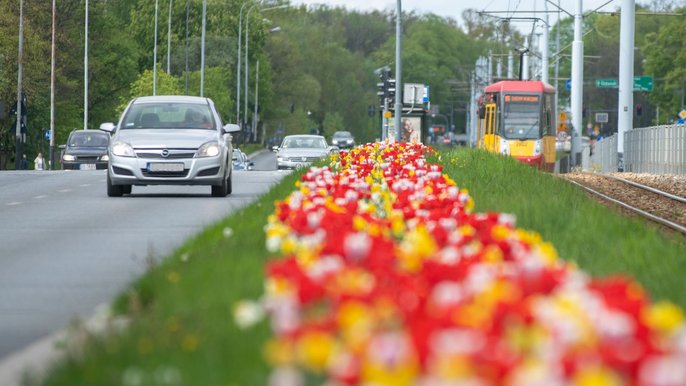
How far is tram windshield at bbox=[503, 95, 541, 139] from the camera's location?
188 ft

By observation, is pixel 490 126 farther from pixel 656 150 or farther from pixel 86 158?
pixel 86 158

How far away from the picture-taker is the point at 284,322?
17.4 ft

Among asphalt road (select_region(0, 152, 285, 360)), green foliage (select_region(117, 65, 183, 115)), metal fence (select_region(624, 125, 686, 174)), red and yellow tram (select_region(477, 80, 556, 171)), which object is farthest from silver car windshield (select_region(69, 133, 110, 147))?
green foliage (select_region(117, 65, 183, 115))

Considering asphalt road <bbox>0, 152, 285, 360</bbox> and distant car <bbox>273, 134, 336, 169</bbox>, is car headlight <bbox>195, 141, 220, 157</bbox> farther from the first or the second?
distant car <bbox>273, 134, 336, 169</bbox>

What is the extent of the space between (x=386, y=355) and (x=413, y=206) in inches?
291

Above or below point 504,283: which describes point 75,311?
below

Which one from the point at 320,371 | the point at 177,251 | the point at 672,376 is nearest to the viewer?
the point at 672,376

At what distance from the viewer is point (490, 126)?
5909 centimetres

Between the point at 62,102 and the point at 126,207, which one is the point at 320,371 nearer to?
the point at 126,207

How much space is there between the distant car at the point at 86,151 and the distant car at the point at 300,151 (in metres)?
9.00

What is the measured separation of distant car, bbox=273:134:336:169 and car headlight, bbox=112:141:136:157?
2585 cm

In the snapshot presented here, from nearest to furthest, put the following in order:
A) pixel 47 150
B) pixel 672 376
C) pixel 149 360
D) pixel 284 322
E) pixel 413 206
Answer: pixel 672 376
pixel 284 322
pixel 149 360
pixel 413 206
pixel 47 150

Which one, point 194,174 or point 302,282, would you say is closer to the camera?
point 302,282

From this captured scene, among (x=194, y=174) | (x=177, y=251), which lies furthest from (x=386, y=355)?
(x=194, y=174)
